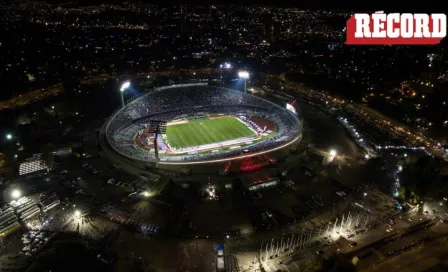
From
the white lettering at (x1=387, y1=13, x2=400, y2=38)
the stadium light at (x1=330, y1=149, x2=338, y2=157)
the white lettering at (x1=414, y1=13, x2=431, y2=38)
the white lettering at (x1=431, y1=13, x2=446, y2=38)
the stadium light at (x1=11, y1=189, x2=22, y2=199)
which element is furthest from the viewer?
the white lettering at (x1=431, y1=13, x2=446, y2=38)

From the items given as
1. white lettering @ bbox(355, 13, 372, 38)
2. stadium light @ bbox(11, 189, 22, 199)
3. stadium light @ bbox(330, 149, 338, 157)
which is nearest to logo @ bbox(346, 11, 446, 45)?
white lettering @ bbox(355, 13, 372, 38)

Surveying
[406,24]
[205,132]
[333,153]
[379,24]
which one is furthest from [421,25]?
[205,132]

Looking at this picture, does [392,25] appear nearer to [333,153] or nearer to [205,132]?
[333,153]

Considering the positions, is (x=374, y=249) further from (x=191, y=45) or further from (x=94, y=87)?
(x=191, y=45)

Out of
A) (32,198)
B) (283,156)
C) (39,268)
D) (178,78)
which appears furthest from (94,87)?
(39,268)

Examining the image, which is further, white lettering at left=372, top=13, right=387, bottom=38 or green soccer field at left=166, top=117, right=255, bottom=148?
green soccer field at left=166, top=117, right=255, bottom=148

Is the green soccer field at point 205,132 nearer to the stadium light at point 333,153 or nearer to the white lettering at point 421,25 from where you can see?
the stadium light at point 333,153

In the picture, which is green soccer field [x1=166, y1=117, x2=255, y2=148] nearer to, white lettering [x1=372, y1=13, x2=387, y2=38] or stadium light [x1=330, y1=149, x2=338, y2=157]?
stadium light [x1=330, y1=149, x2=338, y2=157]

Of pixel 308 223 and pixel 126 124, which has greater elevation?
pixel 126 124
